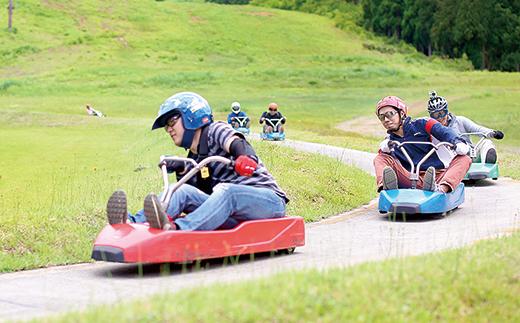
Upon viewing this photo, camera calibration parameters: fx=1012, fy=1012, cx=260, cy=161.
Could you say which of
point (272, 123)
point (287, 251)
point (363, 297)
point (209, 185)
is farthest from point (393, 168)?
point (272, 123)

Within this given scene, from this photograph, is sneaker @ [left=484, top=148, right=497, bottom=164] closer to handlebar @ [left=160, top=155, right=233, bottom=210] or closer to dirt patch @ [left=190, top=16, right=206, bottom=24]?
handlebar @ [left=160, top=155, right=233, bottom=210]

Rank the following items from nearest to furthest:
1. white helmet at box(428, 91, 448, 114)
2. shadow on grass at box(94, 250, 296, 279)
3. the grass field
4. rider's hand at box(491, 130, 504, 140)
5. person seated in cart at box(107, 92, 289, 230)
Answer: shadow on grass at box(94, 250, 296, 279) → person seated in cart at box(107, 92, 289, 230) → the grass field → rider's hand at box(491, 130, 504, 140) → white helmet at box(428, 91, 448, 114)

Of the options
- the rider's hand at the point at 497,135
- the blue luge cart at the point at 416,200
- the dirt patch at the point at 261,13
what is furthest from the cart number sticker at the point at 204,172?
the dirt patch at the point at 261,13

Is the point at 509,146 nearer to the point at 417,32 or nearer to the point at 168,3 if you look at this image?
the point at 417,32

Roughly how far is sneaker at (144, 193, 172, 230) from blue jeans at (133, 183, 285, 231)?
30 cm

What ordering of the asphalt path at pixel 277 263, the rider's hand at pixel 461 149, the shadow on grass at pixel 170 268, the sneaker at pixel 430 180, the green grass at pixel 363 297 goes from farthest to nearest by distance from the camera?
1. the rider's hand at pixel 461 149
2. the sneaker at pixel 430 180
3. the shadow on grass at pixel 170 268
4. the asphalt path at pixel 277 263
5. the green grass at pixel 363 297

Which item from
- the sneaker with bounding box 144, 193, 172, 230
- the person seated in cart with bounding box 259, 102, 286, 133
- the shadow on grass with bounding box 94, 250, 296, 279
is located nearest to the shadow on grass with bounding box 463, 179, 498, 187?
the shadow on grass with bounding box 94, 250, 296, 279

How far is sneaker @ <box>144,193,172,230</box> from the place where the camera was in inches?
369

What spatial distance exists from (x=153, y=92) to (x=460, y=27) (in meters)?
41.9

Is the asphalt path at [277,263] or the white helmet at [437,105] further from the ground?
the white helmet at [437,105]

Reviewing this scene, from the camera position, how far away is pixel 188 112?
1071 centimetres

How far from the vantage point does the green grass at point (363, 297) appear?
20.1ft

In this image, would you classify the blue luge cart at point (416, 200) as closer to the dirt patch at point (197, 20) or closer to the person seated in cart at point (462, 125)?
the person seated in cart at point (462, 125)

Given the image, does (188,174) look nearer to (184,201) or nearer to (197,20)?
(184,201)
